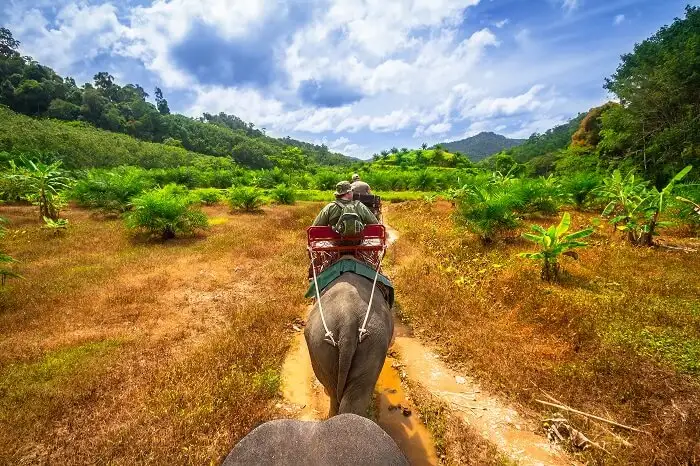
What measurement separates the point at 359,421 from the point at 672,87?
27136 millimetres

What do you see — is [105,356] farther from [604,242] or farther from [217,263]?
[604,242]

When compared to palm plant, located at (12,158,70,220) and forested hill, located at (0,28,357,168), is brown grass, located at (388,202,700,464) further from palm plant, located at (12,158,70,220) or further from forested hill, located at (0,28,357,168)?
forested hill, located at (0,28,357,168)

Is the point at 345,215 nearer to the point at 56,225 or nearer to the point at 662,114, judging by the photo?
the point at 56,225

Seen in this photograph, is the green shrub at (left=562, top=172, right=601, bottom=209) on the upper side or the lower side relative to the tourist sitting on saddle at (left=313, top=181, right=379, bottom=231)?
lower

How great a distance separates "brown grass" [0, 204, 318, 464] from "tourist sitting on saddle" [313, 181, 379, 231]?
2.39 meters

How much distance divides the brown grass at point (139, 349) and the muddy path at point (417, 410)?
43cm

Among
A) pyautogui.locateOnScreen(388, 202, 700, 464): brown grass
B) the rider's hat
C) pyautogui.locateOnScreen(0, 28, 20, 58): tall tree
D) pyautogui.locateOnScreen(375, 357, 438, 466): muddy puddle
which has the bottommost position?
pyautogui.locateOnScreen(375, 357, 438, 466): muddy puddle

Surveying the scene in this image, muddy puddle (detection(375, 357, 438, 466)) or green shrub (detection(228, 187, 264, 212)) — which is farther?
green shrub (detection(228, 187, 264, 212))

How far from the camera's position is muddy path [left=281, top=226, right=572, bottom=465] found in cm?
381

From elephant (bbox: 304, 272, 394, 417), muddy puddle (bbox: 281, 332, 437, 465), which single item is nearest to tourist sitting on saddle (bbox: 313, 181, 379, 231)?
elephant (bbox: 304, 272, 394, 417)

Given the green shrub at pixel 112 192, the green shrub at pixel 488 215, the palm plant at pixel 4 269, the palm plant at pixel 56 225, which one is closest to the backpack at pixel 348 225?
the palm plant at pixel 4 269

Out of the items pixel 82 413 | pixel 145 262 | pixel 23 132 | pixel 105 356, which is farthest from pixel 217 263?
pixel 23 132

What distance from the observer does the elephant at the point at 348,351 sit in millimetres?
3037

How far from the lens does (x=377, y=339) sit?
3.18 meters
